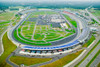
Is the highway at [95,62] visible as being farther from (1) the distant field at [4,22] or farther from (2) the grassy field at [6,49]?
(1) the distant field at [4,22]

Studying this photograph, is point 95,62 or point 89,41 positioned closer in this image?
point 95,62

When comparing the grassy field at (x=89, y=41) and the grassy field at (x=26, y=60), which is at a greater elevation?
A: the grassy field at (x=89, y=41)

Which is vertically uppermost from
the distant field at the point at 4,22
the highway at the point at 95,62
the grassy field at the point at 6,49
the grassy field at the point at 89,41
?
the distant field at the point at 4,22

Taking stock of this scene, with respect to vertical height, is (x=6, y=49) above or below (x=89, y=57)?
above

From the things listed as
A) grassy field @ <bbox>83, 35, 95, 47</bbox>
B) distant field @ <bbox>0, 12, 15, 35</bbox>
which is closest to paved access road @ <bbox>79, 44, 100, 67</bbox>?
grassy field @ <bbox>83, 35, 95, 47</bbox>

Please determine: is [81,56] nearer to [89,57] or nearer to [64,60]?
[89,57]

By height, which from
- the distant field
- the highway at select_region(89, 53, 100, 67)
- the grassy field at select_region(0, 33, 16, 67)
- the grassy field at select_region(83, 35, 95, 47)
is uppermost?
the distant field

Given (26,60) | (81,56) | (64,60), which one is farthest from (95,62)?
(26,60)

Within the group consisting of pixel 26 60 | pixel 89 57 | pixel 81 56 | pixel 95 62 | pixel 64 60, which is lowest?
pixel 95 62

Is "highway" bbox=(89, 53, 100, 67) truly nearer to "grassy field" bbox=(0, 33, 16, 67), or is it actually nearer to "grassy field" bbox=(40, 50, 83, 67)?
"grassy field" bbox=(40, 50, 83, 67)

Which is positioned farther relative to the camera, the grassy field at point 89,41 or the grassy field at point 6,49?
the grassy field at point 89,41

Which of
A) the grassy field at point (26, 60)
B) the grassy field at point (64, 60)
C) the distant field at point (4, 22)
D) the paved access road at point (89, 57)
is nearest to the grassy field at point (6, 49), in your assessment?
the grassy field at point (26, 60)

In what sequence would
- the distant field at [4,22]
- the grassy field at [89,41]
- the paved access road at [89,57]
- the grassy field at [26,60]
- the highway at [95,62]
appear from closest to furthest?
the highway at [95,62], the paved access road at [89,57], the grassy field at [26,60], the grassy field at [89,41], the distant field at [4,22]
